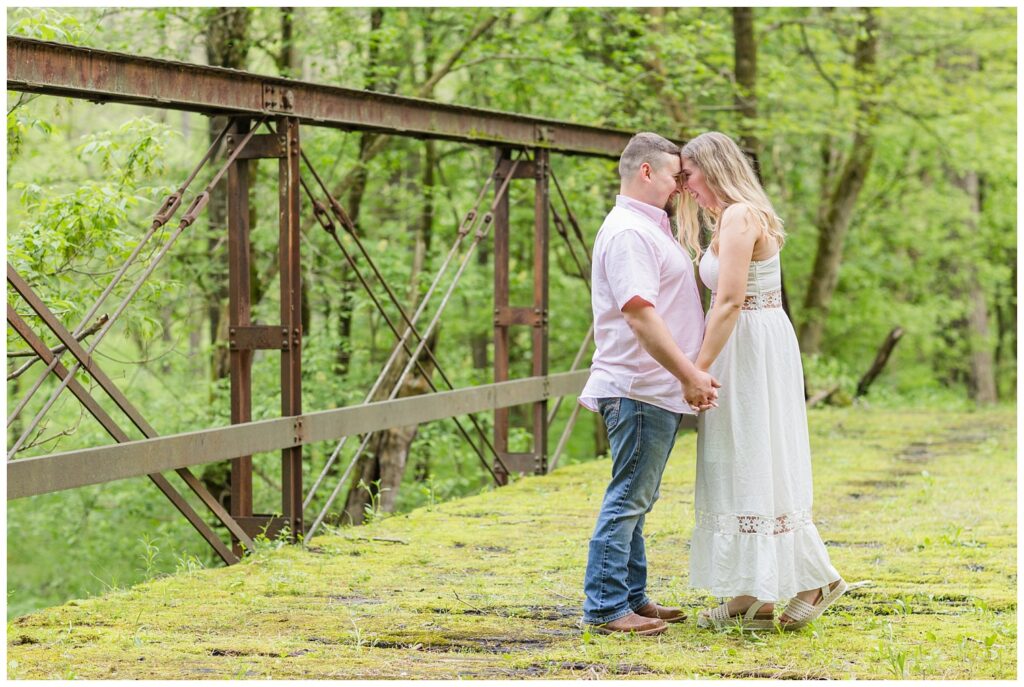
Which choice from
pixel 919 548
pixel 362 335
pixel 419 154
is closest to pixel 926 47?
pixel 419 154

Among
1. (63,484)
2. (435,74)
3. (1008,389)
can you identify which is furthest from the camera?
(1008,389)

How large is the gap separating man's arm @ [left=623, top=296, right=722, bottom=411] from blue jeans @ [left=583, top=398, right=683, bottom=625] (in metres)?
0.24

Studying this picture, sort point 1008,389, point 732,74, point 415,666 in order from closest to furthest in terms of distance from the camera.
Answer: point 415,666 → point 732,74 → point 1008,389

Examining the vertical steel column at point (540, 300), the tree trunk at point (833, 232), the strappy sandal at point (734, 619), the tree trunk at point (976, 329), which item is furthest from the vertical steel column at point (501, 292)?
the tree trunk at point (976, 329)

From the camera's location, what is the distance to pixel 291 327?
669cm

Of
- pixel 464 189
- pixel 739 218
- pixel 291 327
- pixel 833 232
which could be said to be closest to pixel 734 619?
pixel 739 218

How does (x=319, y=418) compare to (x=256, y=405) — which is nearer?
(x=319, y=418)

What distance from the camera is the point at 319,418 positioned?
→ 6.88m

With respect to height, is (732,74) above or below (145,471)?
above

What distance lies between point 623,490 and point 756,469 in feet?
1.60

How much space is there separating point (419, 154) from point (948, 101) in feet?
24.1

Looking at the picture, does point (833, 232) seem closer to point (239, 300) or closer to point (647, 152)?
point (239, 300)

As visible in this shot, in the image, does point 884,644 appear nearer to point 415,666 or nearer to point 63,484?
point 415,666

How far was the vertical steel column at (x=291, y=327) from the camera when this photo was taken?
21.9ft
